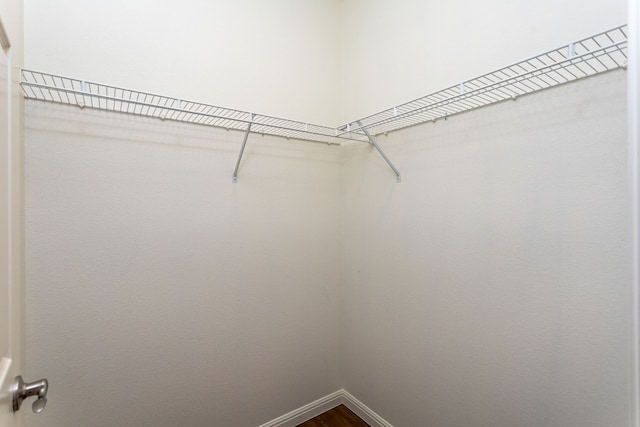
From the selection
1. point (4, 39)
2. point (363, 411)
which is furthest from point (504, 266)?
point (4, 39)

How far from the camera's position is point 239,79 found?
1.55 meters

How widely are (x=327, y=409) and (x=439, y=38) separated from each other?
7.37ft

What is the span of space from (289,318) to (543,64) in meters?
1.69

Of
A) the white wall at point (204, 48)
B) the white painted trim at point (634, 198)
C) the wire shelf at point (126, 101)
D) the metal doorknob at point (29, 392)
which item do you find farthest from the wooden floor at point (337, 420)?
the white wall at point (204, 48)

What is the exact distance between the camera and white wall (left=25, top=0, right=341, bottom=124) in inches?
45.1

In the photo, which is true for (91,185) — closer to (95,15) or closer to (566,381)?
(95,15)

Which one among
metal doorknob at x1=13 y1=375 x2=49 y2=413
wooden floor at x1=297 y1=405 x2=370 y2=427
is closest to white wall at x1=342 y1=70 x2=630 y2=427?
wooden floor at x1=297 y1=405 x2=370 y2=427

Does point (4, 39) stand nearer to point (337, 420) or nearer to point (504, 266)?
point (504, 266)

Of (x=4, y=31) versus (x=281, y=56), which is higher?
(x=281, y=56)

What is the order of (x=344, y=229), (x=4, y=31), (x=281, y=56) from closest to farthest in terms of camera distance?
(x=4, y=31)
(x=281, y=56)
(x=344, y=229)

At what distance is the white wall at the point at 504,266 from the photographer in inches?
36.9

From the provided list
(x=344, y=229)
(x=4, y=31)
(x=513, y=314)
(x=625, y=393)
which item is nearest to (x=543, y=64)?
(x=513, y=314)

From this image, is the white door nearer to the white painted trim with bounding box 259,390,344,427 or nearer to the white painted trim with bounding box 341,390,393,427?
the white painted trim with bounding box 259,390,344,427

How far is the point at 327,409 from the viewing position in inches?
74.8
